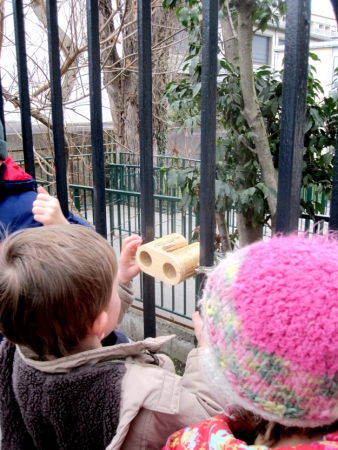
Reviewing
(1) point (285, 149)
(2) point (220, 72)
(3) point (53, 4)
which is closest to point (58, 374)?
(1) point (285, 149)

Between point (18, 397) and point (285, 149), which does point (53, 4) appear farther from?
point (18, 397)

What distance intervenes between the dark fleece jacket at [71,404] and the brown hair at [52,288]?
0.07 metres

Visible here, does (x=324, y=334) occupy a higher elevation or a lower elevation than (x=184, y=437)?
higher

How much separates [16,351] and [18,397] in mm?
119

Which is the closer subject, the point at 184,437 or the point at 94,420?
the point at 184,437

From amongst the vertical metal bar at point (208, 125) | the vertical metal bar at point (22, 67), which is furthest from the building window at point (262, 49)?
the vertical metal bar at point (208, 125)

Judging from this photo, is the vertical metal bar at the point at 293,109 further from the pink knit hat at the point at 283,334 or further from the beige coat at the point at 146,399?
the beige coat at the point at 146,399

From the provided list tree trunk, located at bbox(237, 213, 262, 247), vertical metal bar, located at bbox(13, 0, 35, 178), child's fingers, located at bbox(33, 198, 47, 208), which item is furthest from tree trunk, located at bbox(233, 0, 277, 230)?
child's fingers, located at bbox(33, 198, 47, 208)

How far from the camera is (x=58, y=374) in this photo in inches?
39.8

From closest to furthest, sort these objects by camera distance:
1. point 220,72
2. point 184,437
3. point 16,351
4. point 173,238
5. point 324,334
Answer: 1. point 324,334
2. point 184,437
3. point 16,351
4. point 173,238
5. point 220,72

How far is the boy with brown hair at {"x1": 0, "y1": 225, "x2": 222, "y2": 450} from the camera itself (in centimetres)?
95

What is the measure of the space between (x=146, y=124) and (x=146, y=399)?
674mm

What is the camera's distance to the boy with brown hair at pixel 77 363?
949 millimetres

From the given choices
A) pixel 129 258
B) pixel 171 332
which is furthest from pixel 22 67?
pixel 171 332
